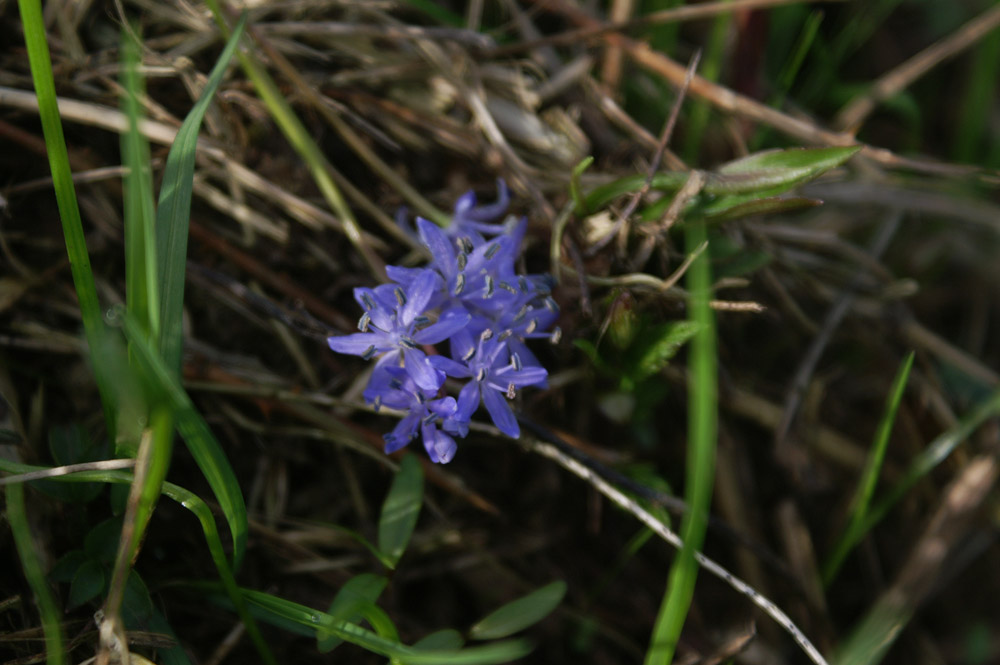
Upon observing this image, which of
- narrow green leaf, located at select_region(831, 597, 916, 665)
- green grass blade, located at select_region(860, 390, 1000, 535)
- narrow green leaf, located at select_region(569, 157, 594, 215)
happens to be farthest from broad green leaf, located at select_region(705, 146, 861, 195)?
narrow green leaf, located at select_region(831, 597, 916, 665)

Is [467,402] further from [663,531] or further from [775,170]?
[775,170]

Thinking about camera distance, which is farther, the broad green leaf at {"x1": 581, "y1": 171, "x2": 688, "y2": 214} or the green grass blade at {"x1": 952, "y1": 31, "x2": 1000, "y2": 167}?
the green grass blade at {"x1": 952, "y1": 31, "x2": 1000, "y2": 167}

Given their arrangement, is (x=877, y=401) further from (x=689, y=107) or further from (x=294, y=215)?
(x=294, y=215)

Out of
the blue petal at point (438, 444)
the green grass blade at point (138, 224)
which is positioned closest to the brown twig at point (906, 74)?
the blue petal at point (438, 444)

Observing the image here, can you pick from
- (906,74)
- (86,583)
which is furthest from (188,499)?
(906,74)

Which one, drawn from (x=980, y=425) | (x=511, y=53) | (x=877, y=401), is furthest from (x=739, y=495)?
(x=511, y=53)

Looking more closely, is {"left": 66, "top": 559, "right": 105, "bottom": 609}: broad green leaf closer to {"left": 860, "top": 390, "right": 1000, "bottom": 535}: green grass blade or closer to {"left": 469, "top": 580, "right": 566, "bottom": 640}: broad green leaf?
{"left": 469, "top": 580, "right": 566, "bottom": 640}: broad green leaf

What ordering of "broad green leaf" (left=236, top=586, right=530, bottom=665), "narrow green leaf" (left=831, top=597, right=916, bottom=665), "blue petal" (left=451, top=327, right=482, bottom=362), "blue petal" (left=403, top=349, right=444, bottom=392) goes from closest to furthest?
"broad green leaf" (left=236, top=586, right=530, bottom=665) → "blue petal" (left=403, top=349, right=444, bottom=392) → "blue petal" (left=451, top=327, right=482, bottom=362) → "narrow green leaf" (left=831, top=597, right=916, bottom=665)
